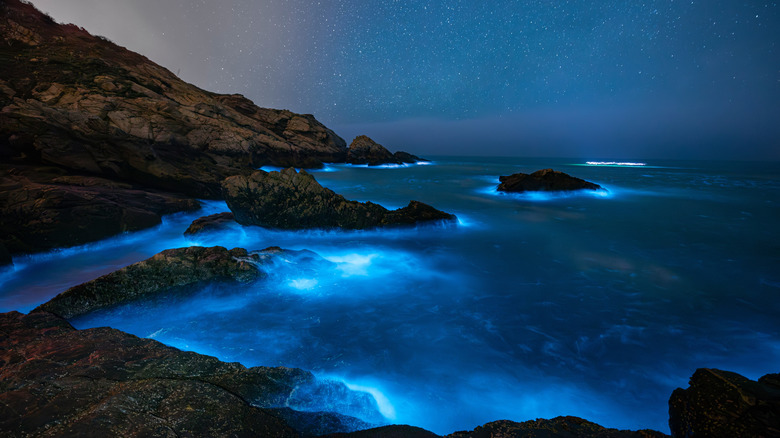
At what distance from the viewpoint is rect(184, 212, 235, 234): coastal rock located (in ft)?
32.4

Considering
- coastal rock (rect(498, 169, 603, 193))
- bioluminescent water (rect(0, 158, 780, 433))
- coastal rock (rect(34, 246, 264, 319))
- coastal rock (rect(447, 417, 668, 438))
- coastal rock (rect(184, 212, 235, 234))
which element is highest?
coastal rock (rect(498, 169, 603, 193))

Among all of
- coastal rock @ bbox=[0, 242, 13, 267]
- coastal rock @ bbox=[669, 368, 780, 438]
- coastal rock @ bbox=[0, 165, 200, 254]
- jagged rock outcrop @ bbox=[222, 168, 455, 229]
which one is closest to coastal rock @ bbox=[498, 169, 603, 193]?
jagged rock outcrop @ bbox=[222, 168, 455, 229]

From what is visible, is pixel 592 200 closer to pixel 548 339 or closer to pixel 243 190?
pixel 548 339

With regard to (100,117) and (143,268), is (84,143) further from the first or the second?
(143,268)

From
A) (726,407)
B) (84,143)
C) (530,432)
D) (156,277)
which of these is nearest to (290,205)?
(156,277)

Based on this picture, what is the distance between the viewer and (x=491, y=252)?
1040cm

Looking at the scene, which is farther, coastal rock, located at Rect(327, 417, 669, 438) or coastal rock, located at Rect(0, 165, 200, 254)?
coastal rock, located at Rect(0, 165, 200, 254)

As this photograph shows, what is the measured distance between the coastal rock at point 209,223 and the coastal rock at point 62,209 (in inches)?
60.4

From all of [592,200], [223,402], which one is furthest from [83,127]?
[592,200]

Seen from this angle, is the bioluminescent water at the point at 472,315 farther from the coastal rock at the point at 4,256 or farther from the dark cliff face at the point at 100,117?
the dark cliff face at the point at 100,117

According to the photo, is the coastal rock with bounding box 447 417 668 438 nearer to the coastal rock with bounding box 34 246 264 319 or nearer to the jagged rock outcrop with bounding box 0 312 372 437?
the jagged rock outcrop with bounding box 0 312 372 437

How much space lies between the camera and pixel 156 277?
212 inches

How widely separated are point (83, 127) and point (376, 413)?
608 inches

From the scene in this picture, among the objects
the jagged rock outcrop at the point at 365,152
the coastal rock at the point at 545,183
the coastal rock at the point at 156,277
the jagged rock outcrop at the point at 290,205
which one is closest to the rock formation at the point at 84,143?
the jagged rock outcrop at the point at 290,205
